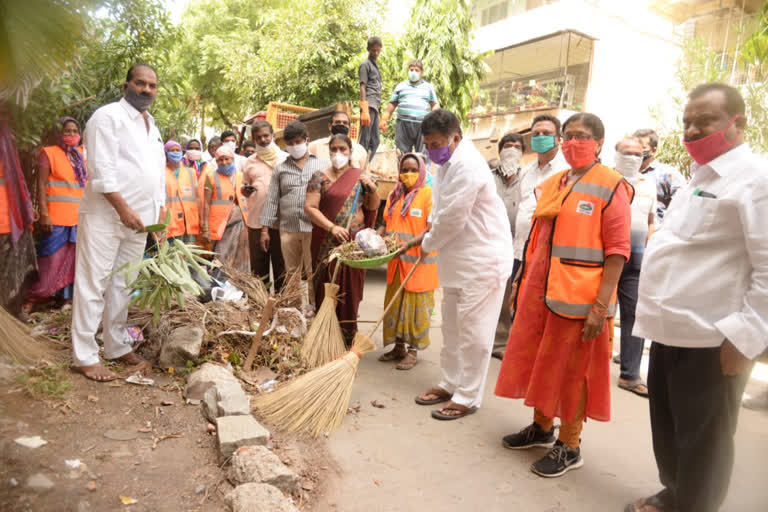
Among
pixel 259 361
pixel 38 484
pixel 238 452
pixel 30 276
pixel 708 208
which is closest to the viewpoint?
pixel 708 208

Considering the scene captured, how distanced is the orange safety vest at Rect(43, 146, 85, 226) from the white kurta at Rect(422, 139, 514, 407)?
357 centimetres

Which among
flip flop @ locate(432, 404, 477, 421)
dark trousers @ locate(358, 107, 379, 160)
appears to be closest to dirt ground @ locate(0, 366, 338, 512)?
flip flop @ locate(432, 404, 477, 421)

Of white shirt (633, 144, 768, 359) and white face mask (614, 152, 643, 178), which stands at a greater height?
white face mask (614, 152, 643, 178)

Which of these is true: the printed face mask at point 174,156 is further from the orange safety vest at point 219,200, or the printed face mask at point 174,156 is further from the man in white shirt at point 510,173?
the man in white shirt at point 510,173

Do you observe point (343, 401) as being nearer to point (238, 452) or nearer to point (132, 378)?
point (238, 452)

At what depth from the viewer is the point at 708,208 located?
184cm

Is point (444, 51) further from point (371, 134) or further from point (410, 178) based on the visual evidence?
point (410, 178)

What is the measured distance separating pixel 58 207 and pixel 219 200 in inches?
69.6

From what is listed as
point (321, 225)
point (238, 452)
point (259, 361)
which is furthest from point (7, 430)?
point (321, 225)

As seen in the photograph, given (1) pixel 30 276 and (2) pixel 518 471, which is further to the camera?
(1) pixel 30 276

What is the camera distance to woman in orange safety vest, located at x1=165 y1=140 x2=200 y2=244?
579 cm

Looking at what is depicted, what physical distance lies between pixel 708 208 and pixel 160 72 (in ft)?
14.9

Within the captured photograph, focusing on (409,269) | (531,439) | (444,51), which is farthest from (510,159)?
(444,51)

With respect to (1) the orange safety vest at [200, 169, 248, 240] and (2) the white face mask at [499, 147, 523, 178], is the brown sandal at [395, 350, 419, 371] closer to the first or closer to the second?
(2) the white face mask at [499, 147, 523, 178]
